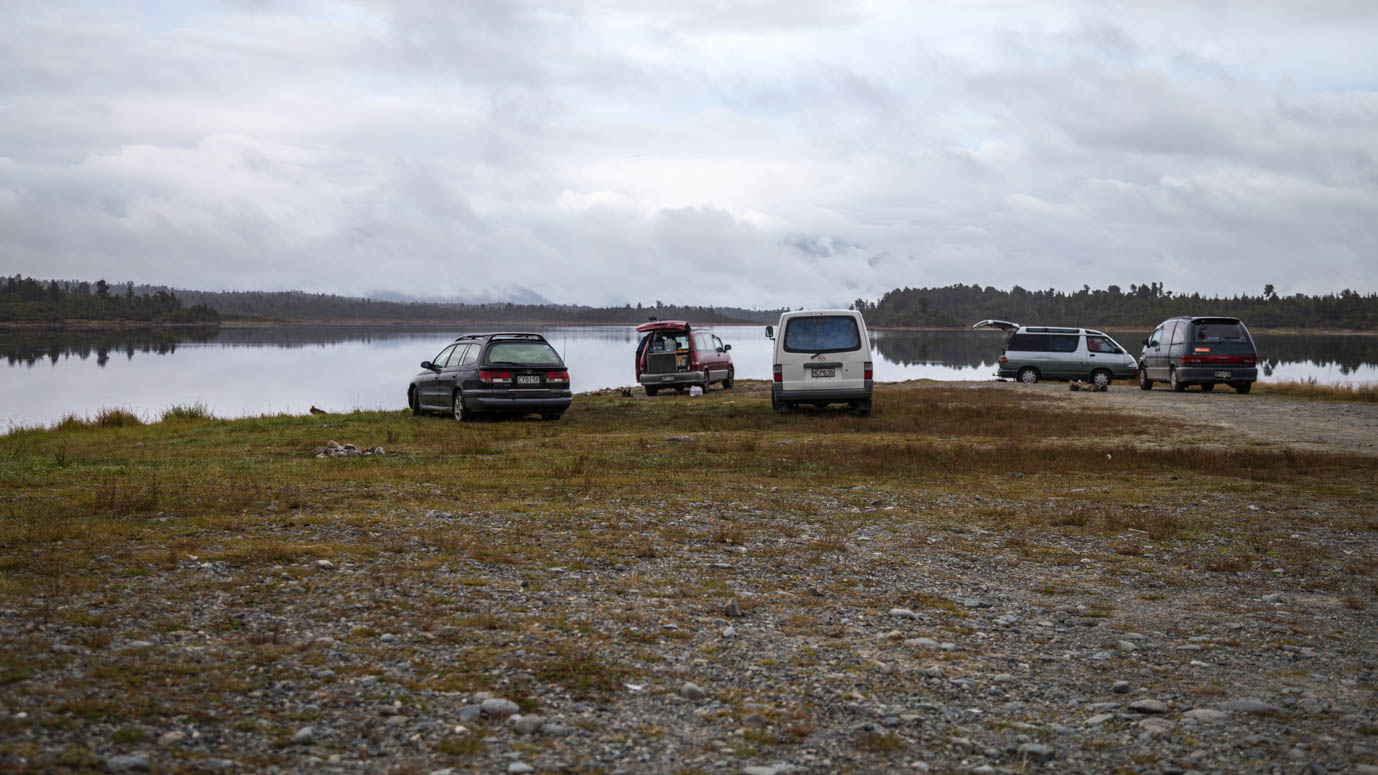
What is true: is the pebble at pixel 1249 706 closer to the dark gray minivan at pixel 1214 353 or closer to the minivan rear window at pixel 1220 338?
the dark gray minivan at pixel 1214 353

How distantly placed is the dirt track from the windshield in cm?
1373

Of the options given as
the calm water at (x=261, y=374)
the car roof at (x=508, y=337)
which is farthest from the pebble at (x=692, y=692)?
the calm water at (x=261, y=374)

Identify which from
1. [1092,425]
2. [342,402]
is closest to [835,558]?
[1092,425]

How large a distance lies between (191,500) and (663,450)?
771cm

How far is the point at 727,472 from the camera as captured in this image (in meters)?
13.4

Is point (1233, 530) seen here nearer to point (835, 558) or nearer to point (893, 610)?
point (835, 558)

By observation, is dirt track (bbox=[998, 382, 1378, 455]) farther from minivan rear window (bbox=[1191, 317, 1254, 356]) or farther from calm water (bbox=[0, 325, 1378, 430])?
calm water (bbox=[0, 325, 1378, 430])

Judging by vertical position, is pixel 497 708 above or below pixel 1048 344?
below

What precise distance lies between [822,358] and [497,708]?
726 inches

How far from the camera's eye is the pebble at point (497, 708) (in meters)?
4.37

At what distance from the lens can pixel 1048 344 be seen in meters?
37.5

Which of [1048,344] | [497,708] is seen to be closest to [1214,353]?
[1048,344]

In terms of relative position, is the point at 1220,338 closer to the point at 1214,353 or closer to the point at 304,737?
the point at 1214,353

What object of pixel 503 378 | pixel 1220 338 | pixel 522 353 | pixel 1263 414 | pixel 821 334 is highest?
pixel 1220 338
